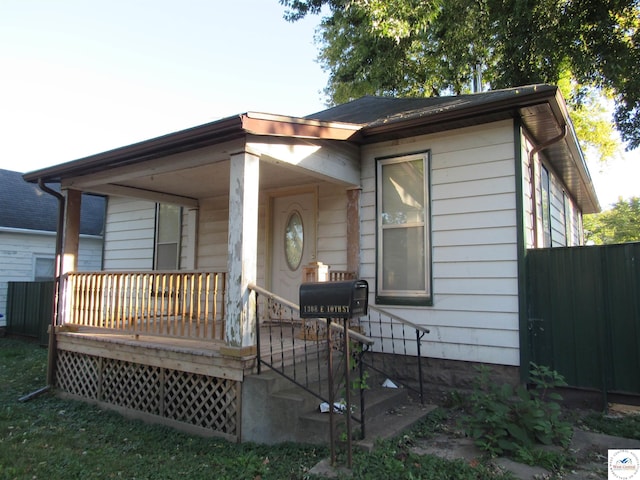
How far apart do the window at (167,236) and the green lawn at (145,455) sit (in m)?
3.63

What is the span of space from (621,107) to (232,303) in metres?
12.6

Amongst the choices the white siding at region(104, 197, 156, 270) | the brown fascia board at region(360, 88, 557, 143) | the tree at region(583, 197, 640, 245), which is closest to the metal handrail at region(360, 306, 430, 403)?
the brown fascia board at region(360, 88, 557, 143)

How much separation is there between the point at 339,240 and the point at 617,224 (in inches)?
1217

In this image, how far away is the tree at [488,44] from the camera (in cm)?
977

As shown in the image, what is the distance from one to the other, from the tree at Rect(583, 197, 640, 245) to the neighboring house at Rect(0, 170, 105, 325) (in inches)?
1084

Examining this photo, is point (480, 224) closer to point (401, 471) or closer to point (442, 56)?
point (401, 471)

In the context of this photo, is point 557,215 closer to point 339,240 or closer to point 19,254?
point 339,240

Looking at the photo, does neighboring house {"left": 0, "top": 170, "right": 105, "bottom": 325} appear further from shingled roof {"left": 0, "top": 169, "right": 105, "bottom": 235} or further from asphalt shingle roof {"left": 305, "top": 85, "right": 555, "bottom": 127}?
asphalt shingle roof {"left": 305, "top": 85, "right": 555, "bottom": 127}

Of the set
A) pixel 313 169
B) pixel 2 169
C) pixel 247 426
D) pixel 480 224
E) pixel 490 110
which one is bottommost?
pixel 247 426

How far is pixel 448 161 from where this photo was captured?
520 cm

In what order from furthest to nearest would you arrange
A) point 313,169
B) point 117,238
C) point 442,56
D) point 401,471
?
point 442,56, point 117,238, point 313,169, point 401,471

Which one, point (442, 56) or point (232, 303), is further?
point (442, 56)

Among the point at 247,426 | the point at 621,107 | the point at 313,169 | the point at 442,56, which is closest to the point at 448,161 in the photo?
the point at 313,169

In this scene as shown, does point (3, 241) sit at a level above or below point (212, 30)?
below
